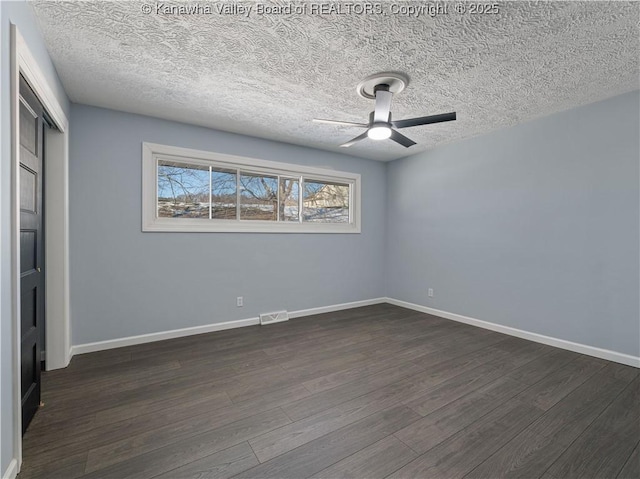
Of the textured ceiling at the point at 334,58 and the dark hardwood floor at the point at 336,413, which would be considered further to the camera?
the textured ceiling at the point at 334,58

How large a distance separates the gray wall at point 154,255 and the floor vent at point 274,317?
0.10 m

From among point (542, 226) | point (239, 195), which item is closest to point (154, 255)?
point (239, 195)

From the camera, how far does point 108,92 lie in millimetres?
2646

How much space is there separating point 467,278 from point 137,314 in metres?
4.08

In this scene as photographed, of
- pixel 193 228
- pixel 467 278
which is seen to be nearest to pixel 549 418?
pixel 467 278

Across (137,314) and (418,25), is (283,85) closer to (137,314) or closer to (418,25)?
(418,25)

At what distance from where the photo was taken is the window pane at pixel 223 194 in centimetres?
367

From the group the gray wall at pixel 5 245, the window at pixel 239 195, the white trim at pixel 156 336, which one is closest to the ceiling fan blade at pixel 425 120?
the window at pixel 239 195

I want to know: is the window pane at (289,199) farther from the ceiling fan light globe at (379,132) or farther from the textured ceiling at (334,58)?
the ceiling fan light globe at (379,132)

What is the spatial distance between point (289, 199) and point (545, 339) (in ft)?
11.6

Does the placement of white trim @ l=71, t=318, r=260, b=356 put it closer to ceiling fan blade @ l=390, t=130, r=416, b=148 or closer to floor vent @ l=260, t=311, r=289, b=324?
floor vent @ l=260, t=311, r=289, b=324

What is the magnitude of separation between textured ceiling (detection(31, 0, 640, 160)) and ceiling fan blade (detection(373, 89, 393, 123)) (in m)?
0.22

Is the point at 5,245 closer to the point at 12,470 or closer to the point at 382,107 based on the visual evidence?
the point at 12,470

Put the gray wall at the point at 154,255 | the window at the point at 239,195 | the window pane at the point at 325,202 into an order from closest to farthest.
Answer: the gray wall at the point at 154,255 → the window at the point at 239,195 → the window pane at the point at 325,202
